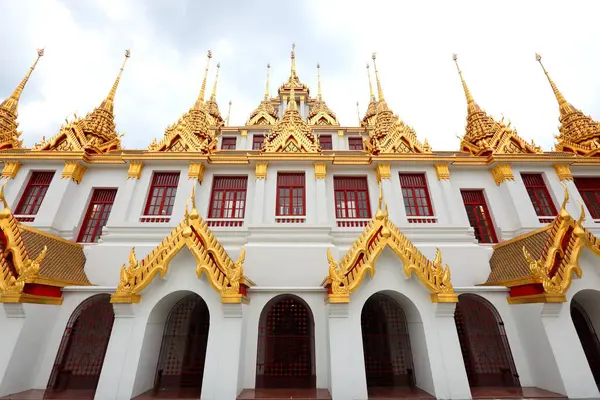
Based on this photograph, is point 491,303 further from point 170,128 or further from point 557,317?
point 170,128

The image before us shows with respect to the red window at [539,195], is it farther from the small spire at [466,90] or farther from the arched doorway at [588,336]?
the small spire at [466,90]

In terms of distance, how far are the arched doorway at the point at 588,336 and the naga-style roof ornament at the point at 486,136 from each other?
692cm

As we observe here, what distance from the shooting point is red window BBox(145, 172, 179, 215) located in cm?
1155

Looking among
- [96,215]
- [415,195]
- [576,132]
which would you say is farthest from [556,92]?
[96,215]

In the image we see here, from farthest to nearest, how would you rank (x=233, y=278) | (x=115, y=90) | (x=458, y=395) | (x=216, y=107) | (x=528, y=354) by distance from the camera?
(x=216, y=107) → (x=115, y=90) → (x=528, y=354) → (x=233, y=278) → (x=458, y=395)

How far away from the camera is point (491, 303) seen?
8820 millimetres

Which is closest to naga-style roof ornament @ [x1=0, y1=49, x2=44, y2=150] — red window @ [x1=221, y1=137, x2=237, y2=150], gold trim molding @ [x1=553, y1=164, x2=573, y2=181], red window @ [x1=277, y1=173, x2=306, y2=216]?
red window @ [x1=221, y1=137, x2=237, y2=150]

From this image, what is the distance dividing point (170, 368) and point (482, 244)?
484 inches

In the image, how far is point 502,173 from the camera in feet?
40.0

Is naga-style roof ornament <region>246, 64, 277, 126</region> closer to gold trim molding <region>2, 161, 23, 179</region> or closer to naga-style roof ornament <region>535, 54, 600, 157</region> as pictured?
gold trim molding <region>2, 161, 23, 179</region>

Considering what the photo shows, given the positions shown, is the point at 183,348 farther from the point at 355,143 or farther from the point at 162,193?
the point at 355,143

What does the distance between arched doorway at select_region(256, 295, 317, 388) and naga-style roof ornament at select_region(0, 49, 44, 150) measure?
15821 mm

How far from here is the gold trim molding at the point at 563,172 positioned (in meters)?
12.3

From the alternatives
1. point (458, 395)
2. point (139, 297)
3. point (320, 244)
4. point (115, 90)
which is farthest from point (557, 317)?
point (115, 90)
